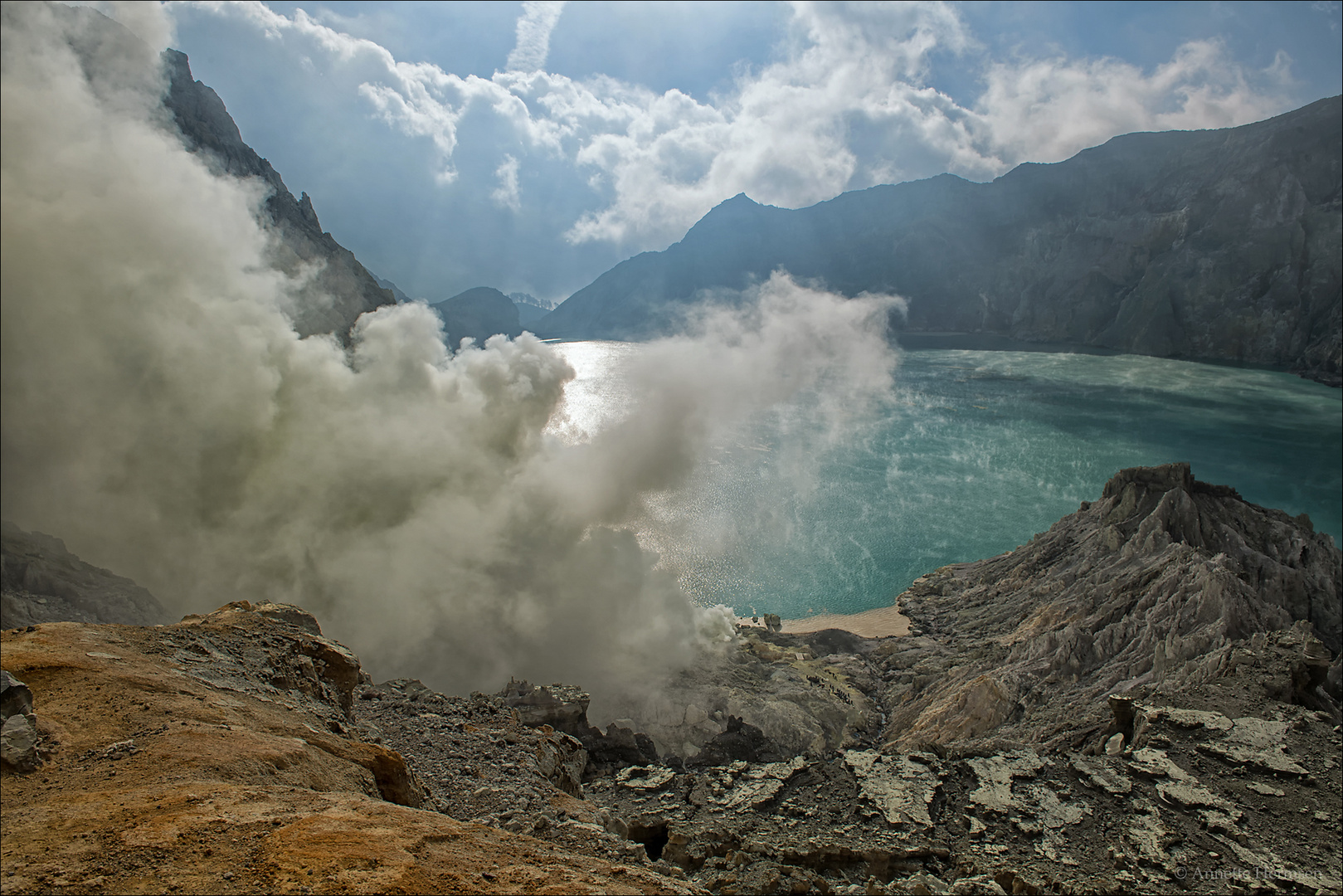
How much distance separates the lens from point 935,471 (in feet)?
201

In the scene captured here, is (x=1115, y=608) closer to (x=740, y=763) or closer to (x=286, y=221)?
(x=740, y=763)

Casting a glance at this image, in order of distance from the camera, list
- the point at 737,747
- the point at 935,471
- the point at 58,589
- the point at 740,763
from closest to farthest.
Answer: the point at 740,763
the point at 737,747
the point at 58,589
the point at 935,471

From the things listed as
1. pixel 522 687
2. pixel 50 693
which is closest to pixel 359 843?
pixel 50 693

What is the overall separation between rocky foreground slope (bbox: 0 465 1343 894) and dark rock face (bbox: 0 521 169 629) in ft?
38.6

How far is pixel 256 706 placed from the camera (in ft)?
30.5

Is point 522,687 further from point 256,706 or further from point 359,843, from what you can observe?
point 359,843

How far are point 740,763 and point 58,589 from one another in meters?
22.9

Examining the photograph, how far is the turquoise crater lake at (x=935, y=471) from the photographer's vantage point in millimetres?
40344

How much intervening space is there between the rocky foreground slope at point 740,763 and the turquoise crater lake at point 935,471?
15.0 meters

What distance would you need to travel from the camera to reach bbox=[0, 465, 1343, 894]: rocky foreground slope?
18.4ft

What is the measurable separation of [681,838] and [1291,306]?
582 feet

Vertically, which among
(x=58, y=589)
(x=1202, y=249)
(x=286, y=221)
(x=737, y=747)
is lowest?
(x=737, y=747)

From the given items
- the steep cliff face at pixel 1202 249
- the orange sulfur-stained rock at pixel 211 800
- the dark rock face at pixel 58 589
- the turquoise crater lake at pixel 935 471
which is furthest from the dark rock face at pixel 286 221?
the steep cliff face at pixel 1202 249

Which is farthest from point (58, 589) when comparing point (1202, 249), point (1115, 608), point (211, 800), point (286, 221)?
point (1202, 249)
